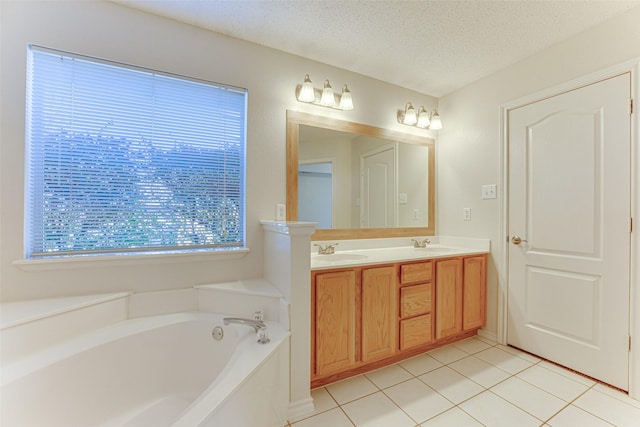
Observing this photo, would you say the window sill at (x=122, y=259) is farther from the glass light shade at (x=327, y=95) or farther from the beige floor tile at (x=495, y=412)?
the beige floor tile at (x=495, y=412)

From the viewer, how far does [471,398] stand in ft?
5.09

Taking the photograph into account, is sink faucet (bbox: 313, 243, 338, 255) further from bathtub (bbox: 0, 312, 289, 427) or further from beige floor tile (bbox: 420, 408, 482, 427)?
beige floor tile (bbox: 420, 408, 482, 427)

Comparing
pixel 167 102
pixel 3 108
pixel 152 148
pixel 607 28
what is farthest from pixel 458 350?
pixel 3 108

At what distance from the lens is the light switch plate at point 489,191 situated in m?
2.25

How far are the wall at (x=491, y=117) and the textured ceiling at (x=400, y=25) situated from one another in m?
0.10

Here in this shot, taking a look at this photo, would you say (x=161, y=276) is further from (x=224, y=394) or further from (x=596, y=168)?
(x=596, y=168)

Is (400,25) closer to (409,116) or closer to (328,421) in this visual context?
(409,116)

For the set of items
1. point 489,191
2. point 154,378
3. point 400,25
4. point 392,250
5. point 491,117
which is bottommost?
point 154,378

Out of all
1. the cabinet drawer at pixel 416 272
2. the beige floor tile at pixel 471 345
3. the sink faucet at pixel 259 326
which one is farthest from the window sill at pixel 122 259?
the beige floor tile at pixel 471 345

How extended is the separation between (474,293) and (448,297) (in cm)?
35

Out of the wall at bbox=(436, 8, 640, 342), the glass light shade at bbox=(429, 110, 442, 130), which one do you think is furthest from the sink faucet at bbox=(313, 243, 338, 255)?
the glass light shade at bbox=(429, 110, 442, 130)

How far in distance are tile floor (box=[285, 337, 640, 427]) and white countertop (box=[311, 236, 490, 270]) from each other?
2.63 feet

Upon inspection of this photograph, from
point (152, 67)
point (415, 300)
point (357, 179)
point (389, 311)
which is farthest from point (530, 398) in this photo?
point (152, 67)

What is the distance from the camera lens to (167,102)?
1.68 metres
